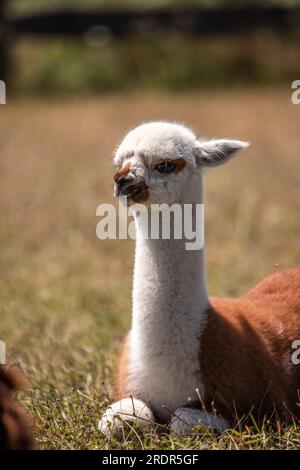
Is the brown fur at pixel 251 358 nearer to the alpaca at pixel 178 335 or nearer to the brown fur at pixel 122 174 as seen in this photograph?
the alpaca at pixel 178 335

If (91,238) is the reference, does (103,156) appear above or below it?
above

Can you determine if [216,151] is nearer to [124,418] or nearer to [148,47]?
[124,418]

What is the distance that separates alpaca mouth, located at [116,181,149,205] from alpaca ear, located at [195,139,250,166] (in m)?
0.30

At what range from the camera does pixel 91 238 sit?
812 cm

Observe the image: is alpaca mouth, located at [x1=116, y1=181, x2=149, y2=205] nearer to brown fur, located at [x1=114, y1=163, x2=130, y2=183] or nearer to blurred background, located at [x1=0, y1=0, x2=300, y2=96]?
brown fur, located at [x1=114, y1=163, x2=130, y2=183]

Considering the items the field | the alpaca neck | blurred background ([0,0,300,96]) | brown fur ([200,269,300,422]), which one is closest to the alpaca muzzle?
the alpaca neck

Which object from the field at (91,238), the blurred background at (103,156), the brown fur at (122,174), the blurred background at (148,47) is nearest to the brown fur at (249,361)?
the field at (91,238)

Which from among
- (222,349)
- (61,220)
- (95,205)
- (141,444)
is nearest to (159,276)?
(222,349)

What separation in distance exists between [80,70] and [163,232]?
14085mm

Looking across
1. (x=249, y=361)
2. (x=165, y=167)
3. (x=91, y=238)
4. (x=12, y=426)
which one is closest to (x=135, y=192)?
(x=165, y=167)

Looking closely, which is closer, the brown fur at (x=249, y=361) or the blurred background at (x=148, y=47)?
the brown fur at (x=249, y=361)

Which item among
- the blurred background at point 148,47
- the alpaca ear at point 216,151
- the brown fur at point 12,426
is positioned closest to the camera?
the brown fur at point 12,426

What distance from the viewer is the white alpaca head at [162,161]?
3.62 m

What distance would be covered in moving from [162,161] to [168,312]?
591mm
